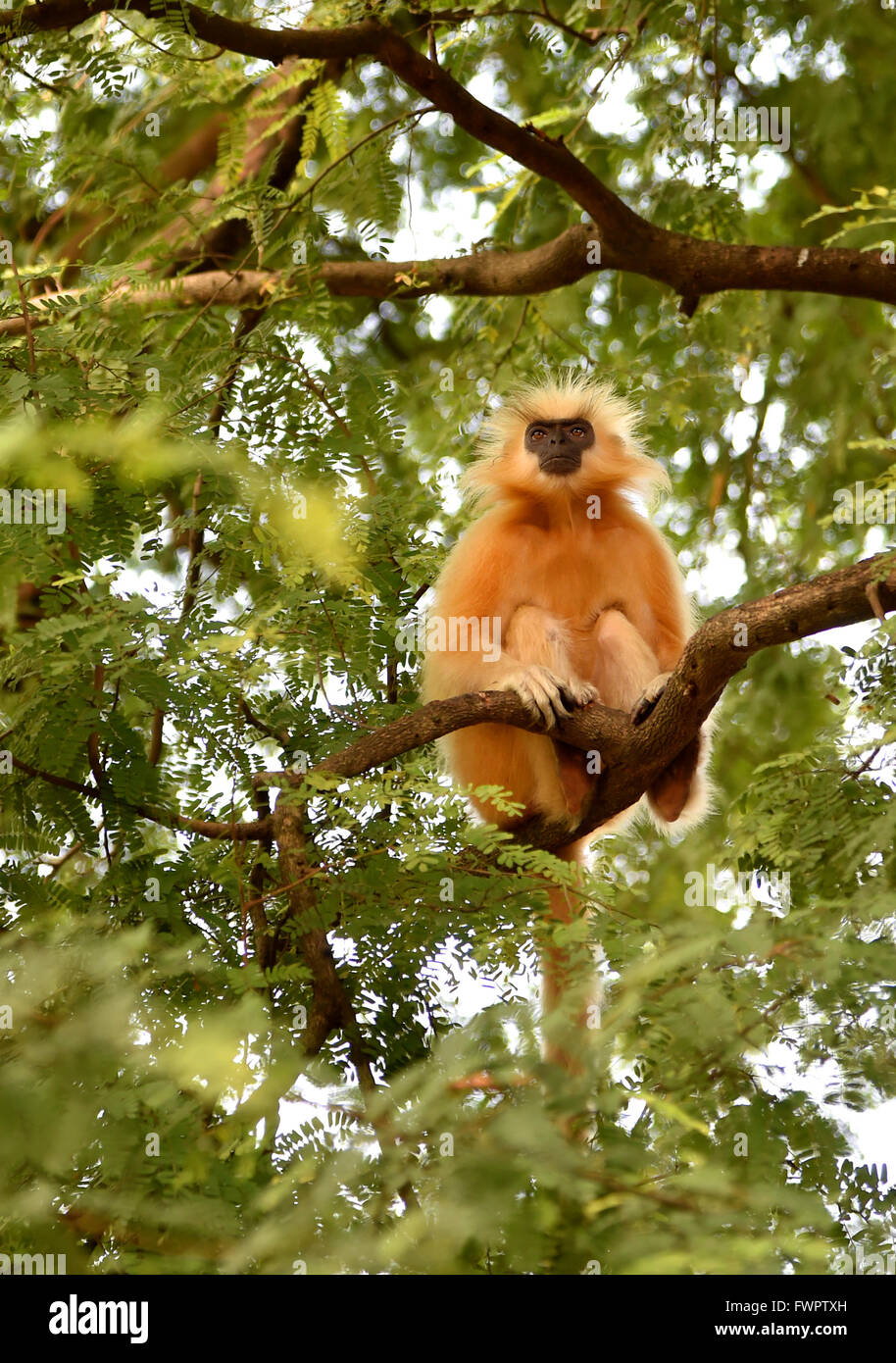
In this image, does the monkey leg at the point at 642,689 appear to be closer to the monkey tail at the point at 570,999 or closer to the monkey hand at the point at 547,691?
the monkey hand at the point at 547,691

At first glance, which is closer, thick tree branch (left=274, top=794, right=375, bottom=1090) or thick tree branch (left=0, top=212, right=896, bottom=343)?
thick tree branch (left=274, top=794, right=375, bottom=1090)

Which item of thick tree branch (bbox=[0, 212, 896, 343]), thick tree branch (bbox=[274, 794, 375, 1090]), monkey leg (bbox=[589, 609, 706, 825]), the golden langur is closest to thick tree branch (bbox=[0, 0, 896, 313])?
thick tree branch (bbox=[0, 212, 896, 343])

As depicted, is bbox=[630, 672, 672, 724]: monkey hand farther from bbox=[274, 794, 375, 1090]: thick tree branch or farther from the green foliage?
bbox=[274, 794, 375, 1090]: thick tree branch

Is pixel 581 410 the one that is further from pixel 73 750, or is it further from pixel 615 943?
pixel 615 943

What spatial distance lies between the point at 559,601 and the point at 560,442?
2.37 feet

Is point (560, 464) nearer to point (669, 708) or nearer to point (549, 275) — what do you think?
point (549, 275)

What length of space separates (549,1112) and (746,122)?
217 inches

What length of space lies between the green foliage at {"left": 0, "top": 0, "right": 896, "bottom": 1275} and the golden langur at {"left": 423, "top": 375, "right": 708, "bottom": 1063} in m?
0.27

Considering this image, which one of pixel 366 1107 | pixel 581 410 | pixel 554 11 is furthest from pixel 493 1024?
pixel 554 11

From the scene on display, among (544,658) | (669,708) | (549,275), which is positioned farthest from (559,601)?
(669,708)

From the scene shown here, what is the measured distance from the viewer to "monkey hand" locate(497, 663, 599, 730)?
15.9ft

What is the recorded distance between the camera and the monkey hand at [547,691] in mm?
4848
